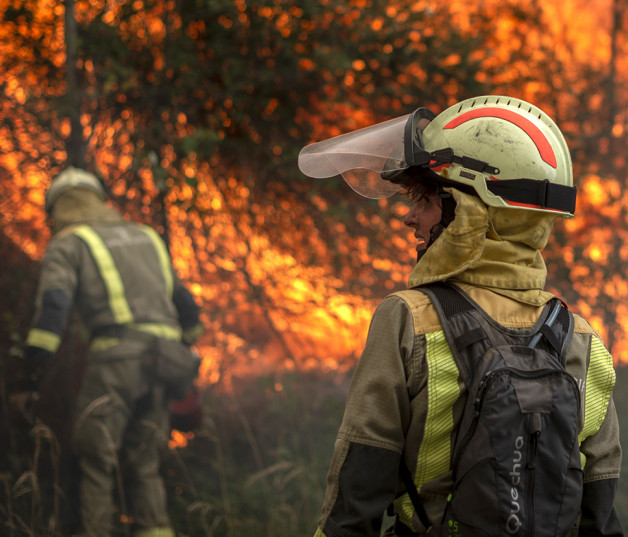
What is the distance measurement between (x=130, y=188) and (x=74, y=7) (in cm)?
134

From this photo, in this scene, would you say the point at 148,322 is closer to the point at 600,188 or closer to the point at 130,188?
the point at 130,188

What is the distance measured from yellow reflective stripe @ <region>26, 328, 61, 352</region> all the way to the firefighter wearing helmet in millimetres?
2515

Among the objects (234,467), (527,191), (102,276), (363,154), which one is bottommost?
(234,467)

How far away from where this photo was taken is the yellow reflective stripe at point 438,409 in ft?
4.93

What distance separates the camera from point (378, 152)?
1.81 metres

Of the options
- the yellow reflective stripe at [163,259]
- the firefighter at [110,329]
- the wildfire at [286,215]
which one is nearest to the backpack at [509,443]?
the firefighter at [110,329]

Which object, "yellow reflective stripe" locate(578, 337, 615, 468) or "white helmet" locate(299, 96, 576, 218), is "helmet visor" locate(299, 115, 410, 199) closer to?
"white helmet" locate(299, 96, 576, 218)

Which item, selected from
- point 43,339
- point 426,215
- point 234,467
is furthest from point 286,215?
point 426,215

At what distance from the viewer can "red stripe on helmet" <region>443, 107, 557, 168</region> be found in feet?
5.48

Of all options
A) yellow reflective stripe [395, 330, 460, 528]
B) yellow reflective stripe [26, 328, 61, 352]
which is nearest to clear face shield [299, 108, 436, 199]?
yellow reflective stripe [395, 330, 460, 528]

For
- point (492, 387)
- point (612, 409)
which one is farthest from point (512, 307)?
point (612, 409)

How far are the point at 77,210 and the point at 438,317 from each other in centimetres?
332

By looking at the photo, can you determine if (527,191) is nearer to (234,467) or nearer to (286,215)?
(234,467)

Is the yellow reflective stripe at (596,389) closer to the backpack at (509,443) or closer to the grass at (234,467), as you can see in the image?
the backpack at (509,443)
